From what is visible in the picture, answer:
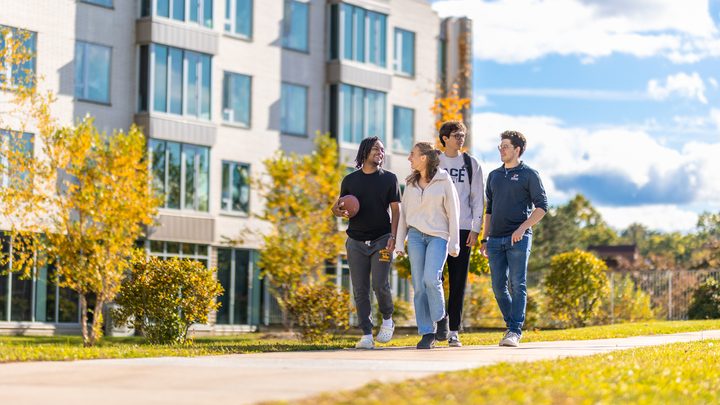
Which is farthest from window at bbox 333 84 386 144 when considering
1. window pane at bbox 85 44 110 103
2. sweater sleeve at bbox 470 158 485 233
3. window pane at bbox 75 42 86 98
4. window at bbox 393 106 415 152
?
sweater sleeve at bbox 470 158 485 233

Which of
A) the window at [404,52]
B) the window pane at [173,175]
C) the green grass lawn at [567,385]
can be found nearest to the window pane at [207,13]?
the window pane at [173,175]

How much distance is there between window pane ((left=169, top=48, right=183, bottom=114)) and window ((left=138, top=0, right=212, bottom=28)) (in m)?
1.04

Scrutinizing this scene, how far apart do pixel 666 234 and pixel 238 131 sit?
116 m

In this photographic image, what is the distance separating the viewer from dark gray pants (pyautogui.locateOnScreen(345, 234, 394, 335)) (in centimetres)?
1368

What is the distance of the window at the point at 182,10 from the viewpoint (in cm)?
3653

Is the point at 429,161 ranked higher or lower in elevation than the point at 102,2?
lower

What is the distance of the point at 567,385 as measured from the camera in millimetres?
8695

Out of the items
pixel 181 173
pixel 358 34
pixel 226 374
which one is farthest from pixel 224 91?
pixel 226 374

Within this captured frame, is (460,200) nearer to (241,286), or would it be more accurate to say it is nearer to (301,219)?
(301,219)

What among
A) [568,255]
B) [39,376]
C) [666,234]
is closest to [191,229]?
[568,255]

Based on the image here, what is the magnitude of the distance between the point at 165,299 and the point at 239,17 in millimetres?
23026

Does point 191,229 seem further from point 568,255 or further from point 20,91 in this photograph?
point 568,255

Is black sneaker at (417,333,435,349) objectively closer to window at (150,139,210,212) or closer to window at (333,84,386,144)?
window at (150,139,210,212)

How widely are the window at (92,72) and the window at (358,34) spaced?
9.14 metres
